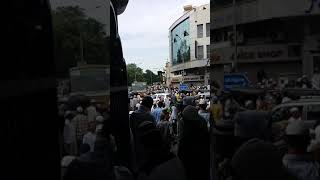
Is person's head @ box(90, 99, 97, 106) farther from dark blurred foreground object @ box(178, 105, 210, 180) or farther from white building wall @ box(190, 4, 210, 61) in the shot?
white building wall @ box(190, 4, 210, 61)

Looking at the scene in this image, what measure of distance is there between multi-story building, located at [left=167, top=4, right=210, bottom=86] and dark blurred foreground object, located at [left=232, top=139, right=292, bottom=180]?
67.7 m

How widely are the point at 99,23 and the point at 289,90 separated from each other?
621 cm

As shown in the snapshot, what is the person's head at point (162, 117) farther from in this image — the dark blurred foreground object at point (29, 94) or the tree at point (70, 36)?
the dark blurred foreground object at point (29, 94)

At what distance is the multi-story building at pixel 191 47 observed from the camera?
75062 millimetres

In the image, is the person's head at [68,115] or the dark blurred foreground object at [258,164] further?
the dark blurred foreground object at [258,164]

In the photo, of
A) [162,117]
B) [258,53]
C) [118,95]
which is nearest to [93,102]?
[118,95]

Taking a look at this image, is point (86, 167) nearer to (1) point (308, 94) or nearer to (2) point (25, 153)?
(2) point (25, 153)

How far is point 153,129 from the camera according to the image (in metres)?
3.42

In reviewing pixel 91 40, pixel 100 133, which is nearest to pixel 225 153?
pixel 100 133

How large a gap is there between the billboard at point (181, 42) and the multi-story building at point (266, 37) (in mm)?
68424

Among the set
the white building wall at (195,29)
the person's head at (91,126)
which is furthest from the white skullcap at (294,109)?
the white building wall at (195,29)

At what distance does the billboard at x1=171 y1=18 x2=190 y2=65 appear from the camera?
273 ft

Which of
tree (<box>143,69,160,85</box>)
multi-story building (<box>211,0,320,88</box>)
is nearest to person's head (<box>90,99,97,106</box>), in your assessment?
multi-story building (<box>211,0,320,88</box>)

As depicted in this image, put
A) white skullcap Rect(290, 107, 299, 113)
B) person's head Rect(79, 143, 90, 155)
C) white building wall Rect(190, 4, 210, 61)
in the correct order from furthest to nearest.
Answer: white building wall Rect(190, 4, 210, 61), white skullcap Rect(290, 107, 299, 113), person's head Rect(79, 143, 90, 155)
